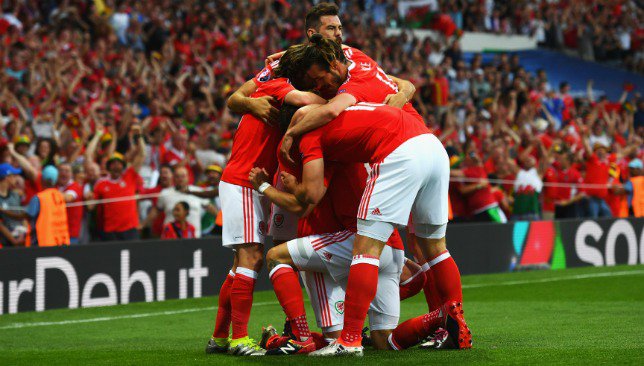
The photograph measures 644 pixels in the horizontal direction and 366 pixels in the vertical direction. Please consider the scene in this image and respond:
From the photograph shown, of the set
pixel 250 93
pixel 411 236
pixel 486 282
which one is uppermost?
pixel 250 93

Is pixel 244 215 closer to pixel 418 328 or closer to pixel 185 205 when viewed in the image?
pixel 418 328

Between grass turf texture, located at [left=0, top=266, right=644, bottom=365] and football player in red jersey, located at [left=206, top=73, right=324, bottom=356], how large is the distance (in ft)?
1.02

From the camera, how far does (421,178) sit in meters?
6.74

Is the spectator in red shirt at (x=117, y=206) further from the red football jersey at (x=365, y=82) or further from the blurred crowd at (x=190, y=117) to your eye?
the red football jersey at (x=365, y=82)

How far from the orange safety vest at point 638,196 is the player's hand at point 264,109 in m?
12.2

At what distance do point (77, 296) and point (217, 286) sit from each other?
76.9 inches

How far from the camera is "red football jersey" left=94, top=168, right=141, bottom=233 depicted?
13523mm

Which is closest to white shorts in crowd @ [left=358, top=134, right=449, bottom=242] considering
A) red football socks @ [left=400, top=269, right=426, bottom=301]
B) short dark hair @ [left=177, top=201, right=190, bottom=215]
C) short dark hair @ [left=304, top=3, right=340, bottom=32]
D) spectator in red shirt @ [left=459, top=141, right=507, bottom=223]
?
red football socks @ [left=400, top=269, right=426, bottom=301]

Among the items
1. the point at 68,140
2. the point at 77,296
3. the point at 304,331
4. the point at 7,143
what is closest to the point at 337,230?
the point at 304,331

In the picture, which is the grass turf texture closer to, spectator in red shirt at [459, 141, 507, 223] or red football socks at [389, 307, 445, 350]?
red football socks at [389, 307, 445, 350]

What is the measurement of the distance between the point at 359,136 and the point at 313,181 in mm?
426

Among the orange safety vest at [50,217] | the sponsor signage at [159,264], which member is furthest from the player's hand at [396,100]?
the orange safety vest at [50,217]

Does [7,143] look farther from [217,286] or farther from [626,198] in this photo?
[626,198]

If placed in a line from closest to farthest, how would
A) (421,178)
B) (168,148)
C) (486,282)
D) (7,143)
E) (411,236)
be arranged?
(421,178), (411,236), (7,143), (486,282), (168,148)
